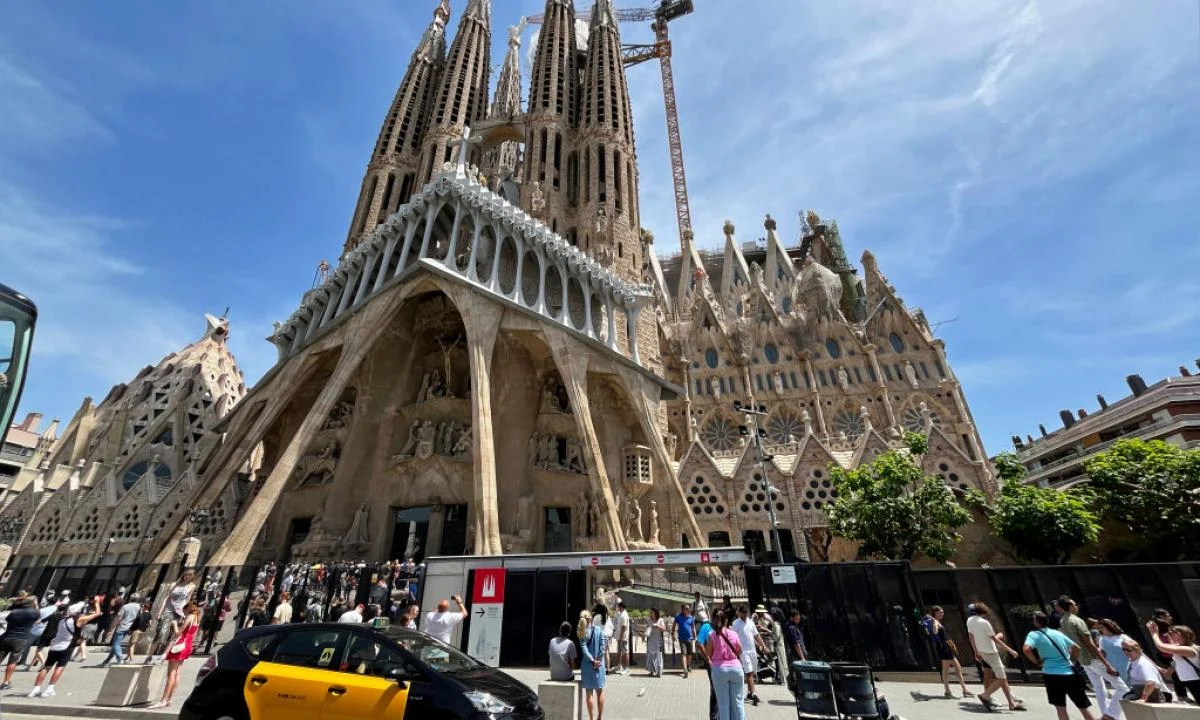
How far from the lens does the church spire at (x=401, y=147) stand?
109ft

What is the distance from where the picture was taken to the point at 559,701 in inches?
229

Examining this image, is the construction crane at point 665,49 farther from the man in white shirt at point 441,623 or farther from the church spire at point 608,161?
the man in white shirt at point 441,623

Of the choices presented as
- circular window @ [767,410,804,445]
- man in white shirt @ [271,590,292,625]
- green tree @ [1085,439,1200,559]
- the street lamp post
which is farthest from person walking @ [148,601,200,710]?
circular window @ [767,410,804,445]

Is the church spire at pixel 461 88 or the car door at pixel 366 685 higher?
the church spire at pixel 461 88

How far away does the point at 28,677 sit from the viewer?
29.4 feet

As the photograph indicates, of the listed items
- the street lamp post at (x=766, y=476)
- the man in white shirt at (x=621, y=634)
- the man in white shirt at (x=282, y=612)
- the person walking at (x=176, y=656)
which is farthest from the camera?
the street lamp post at (x=766, y=476)

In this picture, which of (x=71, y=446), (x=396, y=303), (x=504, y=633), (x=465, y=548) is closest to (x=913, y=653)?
(x=504, y=633)

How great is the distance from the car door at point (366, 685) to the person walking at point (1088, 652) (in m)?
7.19

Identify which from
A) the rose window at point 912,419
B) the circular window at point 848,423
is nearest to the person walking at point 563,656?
the circular window at point 848,423

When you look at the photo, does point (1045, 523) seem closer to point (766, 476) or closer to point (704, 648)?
point (766, 476)

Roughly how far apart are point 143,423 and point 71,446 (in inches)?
201

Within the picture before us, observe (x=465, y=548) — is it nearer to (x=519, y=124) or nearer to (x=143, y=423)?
(x=143, y=423)

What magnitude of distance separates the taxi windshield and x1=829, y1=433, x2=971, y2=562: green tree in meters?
15.5

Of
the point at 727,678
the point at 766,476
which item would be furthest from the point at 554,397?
the point at 727,678
